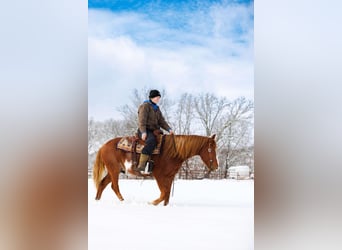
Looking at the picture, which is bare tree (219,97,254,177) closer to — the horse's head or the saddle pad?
the horse's head

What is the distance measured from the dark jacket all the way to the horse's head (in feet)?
0.96

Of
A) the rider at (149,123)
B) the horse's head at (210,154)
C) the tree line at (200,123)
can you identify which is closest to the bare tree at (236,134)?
the tree line at (200,123)

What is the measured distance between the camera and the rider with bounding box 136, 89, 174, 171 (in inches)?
91.6

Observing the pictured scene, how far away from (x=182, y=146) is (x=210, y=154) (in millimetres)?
197

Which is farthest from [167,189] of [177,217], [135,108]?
[135,108]

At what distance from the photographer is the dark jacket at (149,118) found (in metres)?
2.34

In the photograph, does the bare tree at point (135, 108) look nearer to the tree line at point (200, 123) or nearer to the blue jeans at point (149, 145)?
the tree line at point (200, 123)

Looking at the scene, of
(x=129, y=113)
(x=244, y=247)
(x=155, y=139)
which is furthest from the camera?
(x=129, y=113)

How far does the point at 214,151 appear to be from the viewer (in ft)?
7.91
